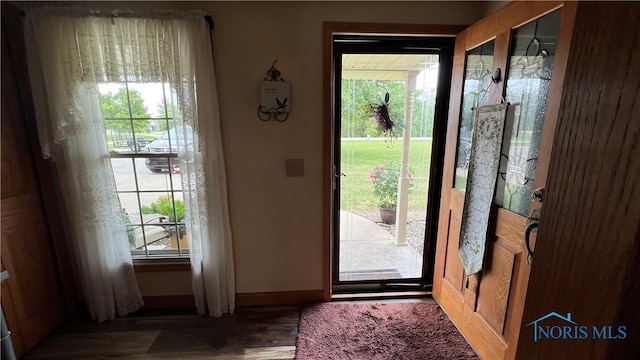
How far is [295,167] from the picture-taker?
1808mm

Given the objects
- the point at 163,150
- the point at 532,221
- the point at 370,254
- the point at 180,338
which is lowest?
the point at 180,338

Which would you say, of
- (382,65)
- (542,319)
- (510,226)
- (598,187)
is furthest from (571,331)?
(382,65)

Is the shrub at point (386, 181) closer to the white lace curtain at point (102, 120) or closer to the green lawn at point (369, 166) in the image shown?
the green lawn at point (369, 166)

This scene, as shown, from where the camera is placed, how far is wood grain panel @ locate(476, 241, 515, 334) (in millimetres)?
1324

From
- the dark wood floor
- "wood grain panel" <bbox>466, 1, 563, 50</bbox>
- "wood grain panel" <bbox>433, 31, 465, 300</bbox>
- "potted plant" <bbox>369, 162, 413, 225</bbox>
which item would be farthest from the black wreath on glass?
the dark wood floor

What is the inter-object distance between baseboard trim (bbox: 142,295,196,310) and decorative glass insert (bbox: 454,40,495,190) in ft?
7.05

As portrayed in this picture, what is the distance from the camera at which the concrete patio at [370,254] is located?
222 centimetres

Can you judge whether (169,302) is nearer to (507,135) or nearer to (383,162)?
(383,162)

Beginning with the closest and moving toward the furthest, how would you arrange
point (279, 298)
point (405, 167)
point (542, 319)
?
point (542, 319), point (279, 298), point (405, 167)

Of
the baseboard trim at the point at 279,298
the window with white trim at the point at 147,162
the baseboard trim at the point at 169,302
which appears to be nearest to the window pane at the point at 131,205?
the window with white trim at the point at 147,162

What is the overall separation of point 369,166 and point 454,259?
0.92 metres

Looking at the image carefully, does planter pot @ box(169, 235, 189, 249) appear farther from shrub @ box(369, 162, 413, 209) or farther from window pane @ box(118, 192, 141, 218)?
shrub @ box(369, 162, 413, 209)

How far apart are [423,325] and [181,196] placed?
196cm

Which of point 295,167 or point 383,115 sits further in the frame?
point 383,115
